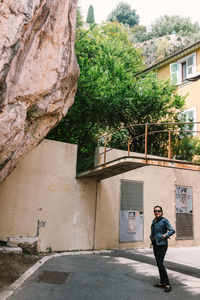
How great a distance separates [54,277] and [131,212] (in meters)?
5.43

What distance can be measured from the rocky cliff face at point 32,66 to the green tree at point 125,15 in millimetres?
60506

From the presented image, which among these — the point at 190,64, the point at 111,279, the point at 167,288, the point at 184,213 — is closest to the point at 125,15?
the point at 190,64

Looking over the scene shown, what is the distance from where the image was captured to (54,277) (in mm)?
5996

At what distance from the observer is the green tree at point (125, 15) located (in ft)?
199

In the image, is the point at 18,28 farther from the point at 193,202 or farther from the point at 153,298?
the point at 193,202

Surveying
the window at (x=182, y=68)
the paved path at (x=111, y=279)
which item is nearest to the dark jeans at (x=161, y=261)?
the paved path at (x=111, y=279)

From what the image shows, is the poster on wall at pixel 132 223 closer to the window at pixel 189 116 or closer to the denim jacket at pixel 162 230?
the denim jacket at pixel 162 230

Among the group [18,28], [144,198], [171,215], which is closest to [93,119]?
[144,198]

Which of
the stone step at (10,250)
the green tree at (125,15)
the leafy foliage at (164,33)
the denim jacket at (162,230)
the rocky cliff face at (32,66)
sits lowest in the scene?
the stone step at (10,250)

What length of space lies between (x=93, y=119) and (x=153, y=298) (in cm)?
1084

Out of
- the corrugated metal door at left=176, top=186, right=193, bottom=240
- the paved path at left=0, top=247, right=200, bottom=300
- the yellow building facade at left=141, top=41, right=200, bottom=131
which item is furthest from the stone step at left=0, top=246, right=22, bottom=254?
the yellow building facade at left=141, top=41, right=200, bottom=131

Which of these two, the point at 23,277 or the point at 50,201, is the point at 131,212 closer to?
the point at 50,201

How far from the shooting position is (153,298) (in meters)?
4.80

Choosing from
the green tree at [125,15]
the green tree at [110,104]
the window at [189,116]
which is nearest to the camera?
the green tree at [110,104]
